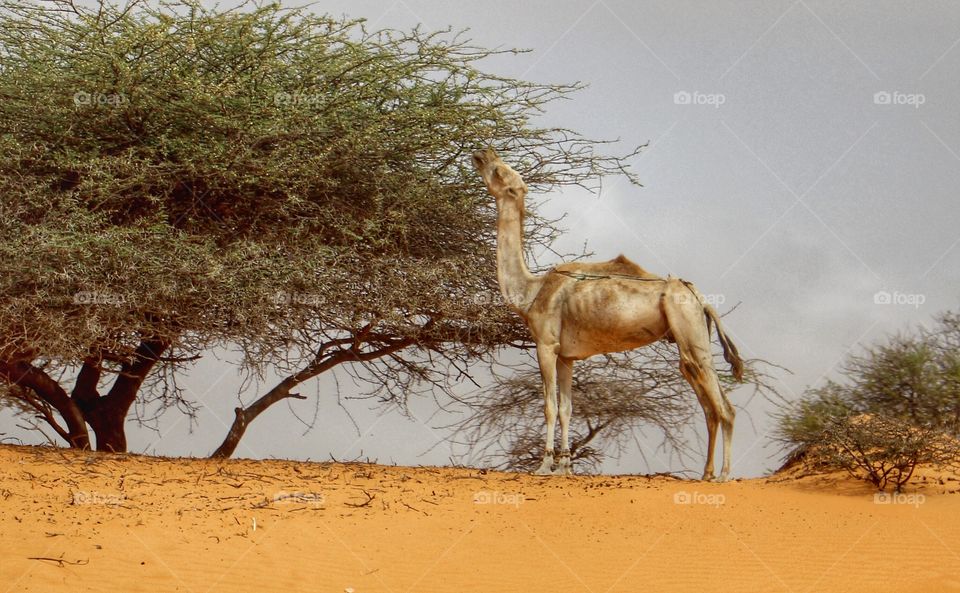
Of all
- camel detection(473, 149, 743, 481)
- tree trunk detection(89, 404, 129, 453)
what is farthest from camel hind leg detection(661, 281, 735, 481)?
tree trunk detection(89, 404, 129, 453)

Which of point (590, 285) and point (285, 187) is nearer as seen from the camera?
point (590, 285)

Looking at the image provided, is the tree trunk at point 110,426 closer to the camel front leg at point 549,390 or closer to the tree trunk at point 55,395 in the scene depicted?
the tree trunk at point 55,395

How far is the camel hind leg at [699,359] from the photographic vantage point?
36.0ft

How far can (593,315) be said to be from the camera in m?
11.2

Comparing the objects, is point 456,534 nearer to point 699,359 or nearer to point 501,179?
point 699,359

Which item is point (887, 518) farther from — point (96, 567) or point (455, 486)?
point (96, 567)

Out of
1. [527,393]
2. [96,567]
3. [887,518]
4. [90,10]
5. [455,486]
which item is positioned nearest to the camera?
[96,567]

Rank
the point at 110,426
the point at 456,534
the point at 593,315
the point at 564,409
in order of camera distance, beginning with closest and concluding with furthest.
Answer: the point at 456,534
the point at 593,315
the point at 564,409
the point at 110,426

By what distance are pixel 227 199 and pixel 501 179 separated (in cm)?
341

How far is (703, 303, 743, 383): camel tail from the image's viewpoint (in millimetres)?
11336

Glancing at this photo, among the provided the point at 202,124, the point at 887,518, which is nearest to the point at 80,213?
the point at 202,124

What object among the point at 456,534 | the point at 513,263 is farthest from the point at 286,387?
the point at 456,534

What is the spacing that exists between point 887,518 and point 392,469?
4788 millimetres

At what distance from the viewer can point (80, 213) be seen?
12078 mm
